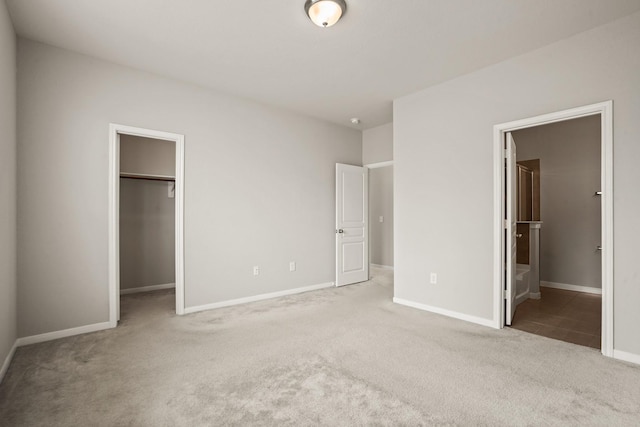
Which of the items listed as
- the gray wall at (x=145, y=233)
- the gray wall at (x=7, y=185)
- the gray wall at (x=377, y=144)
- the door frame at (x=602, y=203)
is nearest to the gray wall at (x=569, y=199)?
the gray wall at (x=377, y=144)

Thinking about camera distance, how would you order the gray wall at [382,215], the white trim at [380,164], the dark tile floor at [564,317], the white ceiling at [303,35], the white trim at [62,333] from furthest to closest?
the gray wall at [382,215] < the white trim at [380,164] < the dark tile floor at [564,317] < the white trim at [62,333] < the white ceiling at [303,35]

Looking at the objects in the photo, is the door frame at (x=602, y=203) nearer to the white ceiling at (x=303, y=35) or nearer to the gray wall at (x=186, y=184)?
the white ceiling at (x=303, y=35)

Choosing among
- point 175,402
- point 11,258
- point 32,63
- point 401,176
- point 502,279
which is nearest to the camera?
point 175,402

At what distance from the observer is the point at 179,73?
3.52 metres

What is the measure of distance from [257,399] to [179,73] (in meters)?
3.35

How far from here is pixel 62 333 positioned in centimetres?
300

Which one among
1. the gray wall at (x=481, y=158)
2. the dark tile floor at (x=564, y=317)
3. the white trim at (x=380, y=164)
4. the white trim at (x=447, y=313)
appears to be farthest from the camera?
the white trim at (x=380, y=164)

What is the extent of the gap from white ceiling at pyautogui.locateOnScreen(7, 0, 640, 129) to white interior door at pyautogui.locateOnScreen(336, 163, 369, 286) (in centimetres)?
185

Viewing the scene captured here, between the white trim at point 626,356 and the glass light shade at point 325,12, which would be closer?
the glass light shade at point 325,12

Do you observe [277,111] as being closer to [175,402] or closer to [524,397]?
[175,402]

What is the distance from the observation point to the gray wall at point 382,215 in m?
7.05

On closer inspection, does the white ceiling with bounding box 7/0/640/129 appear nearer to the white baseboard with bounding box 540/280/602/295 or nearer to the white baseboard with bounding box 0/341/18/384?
the white baseboard with bounding box 0/341/18/384

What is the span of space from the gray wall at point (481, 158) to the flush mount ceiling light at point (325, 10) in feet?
6.10

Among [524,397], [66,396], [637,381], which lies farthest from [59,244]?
[637,381]
